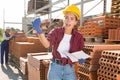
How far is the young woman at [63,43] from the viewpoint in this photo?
347cm

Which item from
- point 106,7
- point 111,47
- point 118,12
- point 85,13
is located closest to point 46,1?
point 85,13

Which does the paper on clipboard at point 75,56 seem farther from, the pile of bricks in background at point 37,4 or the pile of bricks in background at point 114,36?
the pile of bricks in background at point 37,4

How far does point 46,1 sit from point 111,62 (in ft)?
51.7

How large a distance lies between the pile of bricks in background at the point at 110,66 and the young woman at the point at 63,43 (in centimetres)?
60

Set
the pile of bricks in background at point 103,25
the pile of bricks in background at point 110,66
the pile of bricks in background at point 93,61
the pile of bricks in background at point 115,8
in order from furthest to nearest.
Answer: the pile of bricks in background at point 115,8 → the pile of bricks in background at point 103,25 → the pile of bricks in background at point 93,61 → the pile of bricks in background at point 110,66

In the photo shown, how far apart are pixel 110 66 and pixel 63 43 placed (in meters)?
0.85

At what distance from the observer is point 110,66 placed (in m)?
3.86

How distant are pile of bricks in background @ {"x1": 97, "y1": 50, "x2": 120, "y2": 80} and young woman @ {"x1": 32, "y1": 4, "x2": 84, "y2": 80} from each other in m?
0.60

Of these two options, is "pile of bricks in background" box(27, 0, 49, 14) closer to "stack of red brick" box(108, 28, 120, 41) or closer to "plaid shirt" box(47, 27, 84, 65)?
"stack of red brick" box(108, 28, 120, 41)

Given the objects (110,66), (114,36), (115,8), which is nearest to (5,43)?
(115,8)

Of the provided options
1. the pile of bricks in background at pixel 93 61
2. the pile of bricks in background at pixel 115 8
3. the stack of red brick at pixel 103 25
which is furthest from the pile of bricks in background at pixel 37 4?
the pile of bricks in background at pixel 93 61

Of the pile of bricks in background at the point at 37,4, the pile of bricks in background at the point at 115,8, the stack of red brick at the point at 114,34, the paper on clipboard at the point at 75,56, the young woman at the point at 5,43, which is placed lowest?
the young woman at the point at 5,43

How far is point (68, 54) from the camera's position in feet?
11.6

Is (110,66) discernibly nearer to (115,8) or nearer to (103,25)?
(103,25)
